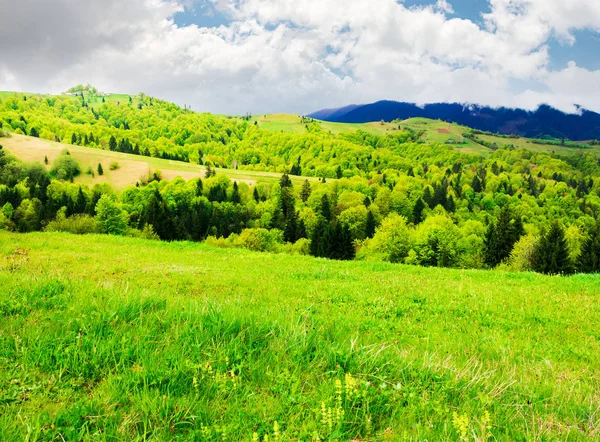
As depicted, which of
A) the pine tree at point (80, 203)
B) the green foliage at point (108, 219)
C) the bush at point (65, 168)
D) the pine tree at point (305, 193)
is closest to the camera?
the green foliage at point (108, 219)

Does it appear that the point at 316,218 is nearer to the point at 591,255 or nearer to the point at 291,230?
the point at 291,230

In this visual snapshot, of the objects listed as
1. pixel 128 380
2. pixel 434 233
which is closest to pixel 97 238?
pixel 128 380

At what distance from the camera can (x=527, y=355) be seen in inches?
291

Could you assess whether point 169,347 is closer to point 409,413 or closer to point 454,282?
point 409,413

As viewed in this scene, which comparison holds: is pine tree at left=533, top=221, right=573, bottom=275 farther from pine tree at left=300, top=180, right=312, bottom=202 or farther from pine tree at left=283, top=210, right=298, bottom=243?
pine tree at left=300, top=180, right=312, bottom=202

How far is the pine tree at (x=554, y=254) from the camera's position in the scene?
232 ft

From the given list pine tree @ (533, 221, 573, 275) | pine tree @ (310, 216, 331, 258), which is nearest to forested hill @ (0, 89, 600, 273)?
pine tree @ (533, 221, 573, 275)

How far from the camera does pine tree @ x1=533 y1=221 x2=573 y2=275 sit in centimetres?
7062

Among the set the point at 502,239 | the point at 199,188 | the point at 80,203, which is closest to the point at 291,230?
the point at 199,188

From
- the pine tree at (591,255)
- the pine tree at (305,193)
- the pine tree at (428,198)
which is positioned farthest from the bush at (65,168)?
the pine tree at (591,255)

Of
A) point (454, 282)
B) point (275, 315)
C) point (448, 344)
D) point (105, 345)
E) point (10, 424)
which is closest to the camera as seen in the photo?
point (10, 424)

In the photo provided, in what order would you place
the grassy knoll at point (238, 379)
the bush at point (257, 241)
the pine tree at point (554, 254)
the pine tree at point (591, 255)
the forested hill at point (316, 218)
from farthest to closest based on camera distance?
1. the bush at point (257, 241)
2. the forested hill at point (316, 218)
3. the pine tree at point (591, 255)
4. the pine tree at point (554, 254)
5. the grassy knoll at point (238, 379)

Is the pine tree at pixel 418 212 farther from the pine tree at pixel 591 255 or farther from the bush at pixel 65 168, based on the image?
the bush at pixel 65 168

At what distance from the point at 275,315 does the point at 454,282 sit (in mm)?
12346
